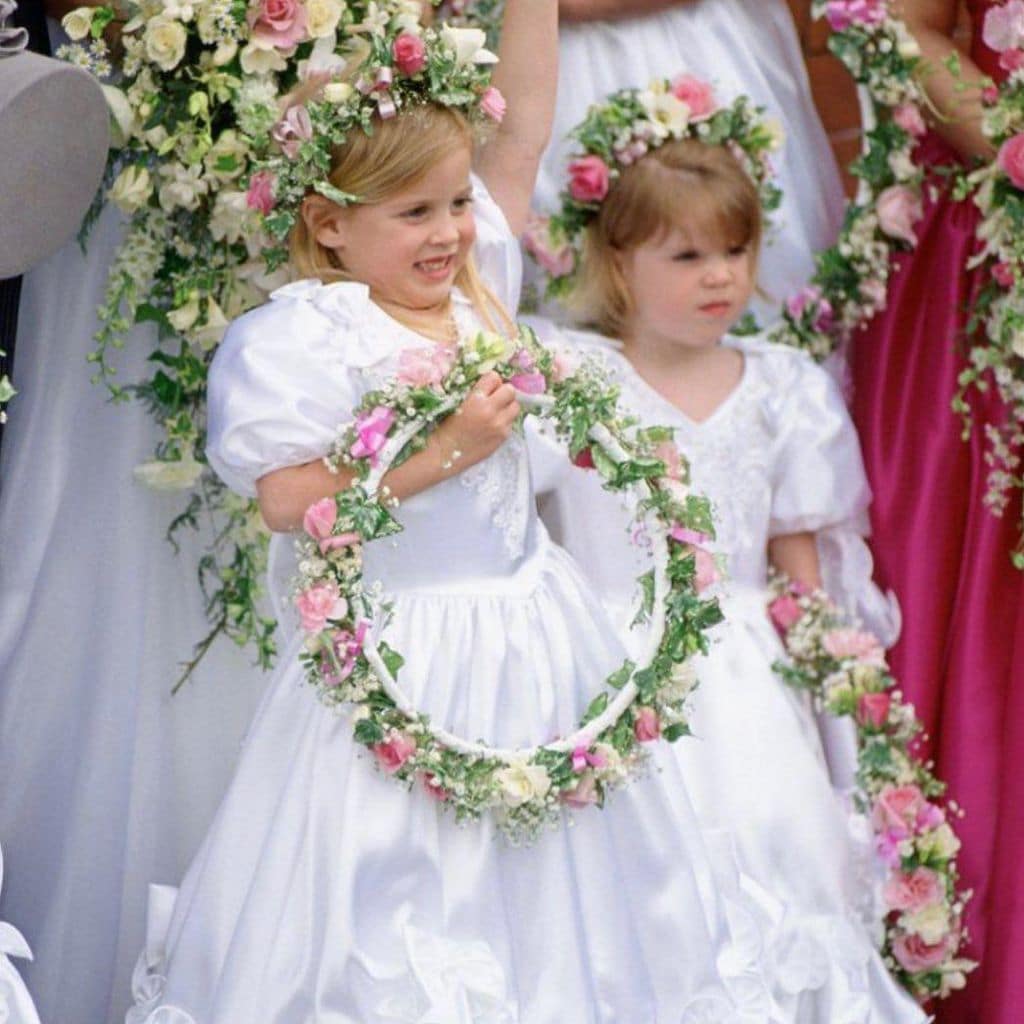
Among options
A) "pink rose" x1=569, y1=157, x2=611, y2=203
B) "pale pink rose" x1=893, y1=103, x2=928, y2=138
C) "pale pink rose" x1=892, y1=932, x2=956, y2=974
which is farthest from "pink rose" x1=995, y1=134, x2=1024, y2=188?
"pale pink rose" x1=892, y1=932, x2=956, y2=974

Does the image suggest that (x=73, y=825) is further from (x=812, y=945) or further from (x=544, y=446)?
(x=812, y=945)

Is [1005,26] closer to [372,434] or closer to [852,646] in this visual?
[852,646]

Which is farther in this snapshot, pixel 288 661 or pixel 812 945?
pixel 812 945

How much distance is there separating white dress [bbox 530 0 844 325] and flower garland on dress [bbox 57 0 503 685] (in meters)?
0.86

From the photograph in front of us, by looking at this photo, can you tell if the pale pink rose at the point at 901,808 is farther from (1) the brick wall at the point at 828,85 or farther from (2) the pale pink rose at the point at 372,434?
(1) the brick wall at the point at 828,85

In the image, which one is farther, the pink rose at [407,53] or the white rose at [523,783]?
the pink rose at [407,53]

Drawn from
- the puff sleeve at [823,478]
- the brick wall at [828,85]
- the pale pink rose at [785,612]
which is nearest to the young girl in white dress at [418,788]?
the pale pink rose at [785,612]

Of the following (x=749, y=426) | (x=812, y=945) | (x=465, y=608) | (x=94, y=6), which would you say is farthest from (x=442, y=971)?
(x=94, y=6)

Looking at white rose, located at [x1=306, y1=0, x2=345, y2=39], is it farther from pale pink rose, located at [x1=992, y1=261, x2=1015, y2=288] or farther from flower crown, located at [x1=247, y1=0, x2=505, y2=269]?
pale pink rose, located at [x1=992, y1=261, x2=1015, y2=288]

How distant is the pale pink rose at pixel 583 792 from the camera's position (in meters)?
3.13

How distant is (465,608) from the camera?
3289 mm

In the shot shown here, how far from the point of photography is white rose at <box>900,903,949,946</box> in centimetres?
383

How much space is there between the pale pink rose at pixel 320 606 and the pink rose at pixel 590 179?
1417 mm

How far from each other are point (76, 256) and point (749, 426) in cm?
144
